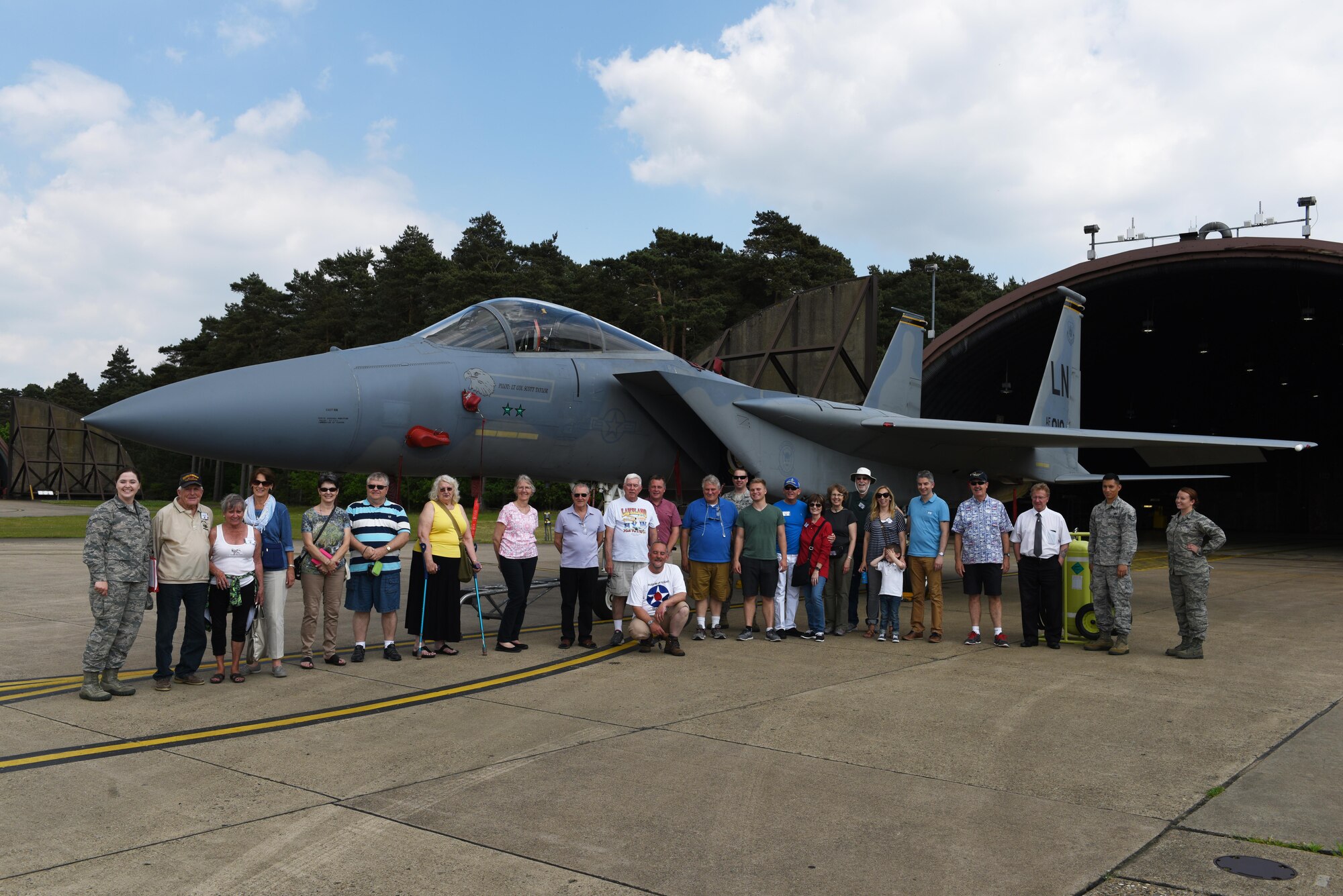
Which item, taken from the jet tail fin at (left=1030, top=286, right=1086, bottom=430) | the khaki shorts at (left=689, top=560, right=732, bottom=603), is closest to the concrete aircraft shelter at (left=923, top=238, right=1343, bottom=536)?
the jet tail fin at (left=1030, top=286, right=1086, bottom=430)

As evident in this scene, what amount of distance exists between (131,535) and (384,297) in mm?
51140

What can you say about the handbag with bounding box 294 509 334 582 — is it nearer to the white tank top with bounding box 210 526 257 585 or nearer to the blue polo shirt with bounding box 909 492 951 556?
the white tank top with bounding box 210 526 257 585

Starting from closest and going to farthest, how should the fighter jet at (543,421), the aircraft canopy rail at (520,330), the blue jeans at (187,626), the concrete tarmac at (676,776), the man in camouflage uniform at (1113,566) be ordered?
the concrete tarmac at (676,776)
the blue jeans at (187,626)
the fighter jet at (543,421)
the man in camouflage uniform at (1113,566)
the aircraft canopy rail at (520,330)

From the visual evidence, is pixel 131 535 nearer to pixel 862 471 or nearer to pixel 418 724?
pixel 418 724

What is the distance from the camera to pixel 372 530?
22.4ft

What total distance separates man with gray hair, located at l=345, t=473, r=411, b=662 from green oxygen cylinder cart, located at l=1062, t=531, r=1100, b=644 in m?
5.86

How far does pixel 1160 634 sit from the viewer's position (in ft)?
28.5

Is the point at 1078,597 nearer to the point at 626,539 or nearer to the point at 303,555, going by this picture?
the point at 626,539

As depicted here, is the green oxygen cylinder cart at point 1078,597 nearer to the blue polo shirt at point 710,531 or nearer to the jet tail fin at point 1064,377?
the blue polo shirt at point 710,531

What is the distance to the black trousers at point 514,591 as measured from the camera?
7.41 meters

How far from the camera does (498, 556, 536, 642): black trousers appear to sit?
7.41 m

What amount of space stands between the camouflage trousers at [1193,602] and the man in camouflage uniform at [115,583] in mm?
7658

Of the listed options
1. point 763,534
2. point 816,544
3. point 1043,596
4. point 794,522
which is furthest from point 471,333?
point 1043,596

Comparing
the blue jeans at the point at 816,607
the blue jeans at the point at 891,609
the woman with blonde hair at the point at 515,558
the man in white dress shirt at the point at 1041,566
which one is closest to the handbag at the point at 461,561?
the woman with blonde hair at the point at 515,558
